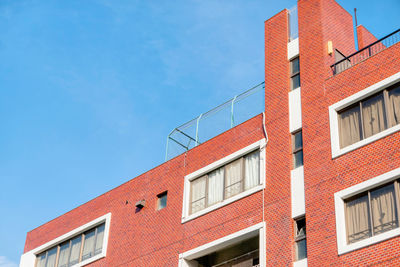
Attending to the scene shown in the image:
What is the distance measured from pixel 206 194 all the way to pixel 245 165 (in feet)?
7.97

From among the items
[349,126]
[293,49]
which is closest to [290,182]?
[349,126]

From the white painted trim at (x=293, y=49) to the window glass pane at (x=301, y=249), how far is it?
9109 millimetres

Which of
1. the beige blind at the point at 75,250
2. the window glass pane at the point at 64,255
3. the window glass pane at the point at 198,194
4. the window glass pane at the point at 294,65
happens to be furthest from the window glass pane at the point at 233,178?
the window glass pane at the point at 64,255

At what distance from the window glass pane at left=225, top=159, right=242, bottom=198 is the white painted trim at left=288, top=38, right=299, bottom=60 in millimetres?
5296

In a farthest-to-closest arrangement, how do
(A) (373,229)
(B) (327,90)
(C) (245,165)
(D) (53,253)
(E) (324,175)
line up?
(D) (53,253), (C) (245,165), (B) (327,90), (E) (324,175), (A) (373,229)

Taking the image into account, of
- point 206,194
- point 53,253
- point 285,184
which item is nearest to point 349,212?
point 285,184

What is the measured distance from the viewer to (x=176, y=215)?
106ft

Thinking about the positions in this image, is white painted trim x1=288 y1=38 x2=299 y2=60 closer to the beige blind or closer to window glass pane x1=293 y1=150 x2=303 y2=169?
window glass pane x1=293 y1=150 x2=303 y2=169

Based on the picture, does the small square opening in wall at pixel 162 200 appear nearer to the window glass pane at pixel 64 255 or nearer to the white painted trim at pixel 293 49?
the window glass pane at pixel 64 255

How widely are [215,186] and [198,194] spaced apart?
109 cm

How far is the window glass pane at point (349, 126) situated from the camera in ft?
88.0

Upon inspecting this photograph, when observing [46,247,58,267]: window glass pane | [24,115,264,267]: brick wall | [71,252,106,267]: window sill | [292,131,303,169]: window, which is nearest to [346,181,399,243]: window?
[292,131,303,169]: window

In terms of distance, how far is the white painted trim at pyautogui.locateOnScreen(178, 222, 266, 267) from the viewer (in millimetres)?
27484

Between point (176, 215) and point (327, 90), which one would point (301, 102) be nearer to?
point (327, 90)
